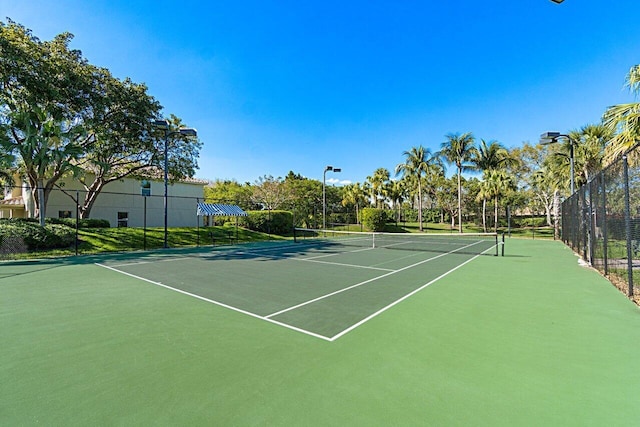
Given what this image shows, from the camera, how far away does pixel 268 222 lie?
90.4 feet

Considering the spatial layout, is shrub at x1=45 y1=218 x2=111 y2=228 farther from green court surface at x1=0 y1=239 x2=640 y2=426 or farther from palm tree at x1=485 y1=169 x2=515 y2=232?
palm tree at x1=485 y1=169 x2=515 y2=232

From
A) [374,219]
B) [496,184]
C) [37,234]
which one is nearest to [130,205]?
[37,234]

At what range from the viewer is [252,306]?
5.52 metres

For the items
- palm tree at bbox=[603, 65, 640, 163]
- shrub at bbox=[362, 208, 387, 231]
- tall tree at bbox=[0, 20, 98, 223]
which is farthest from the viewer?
shrub at bbox=[362, 208, 387, 231]

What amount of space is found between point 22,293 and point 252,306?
5.30 metres

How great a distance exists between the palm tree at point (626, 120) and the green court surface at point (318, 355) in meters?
3.49

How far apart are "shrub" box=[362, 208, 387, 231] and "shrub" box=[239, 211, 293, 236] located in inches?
362

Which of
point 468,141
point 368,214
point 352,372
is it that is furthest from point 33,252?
point 468,141

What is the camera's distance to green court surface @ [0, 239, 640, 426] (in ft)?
8.04

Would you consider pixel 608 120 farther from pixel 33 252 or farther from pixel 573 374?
pixel 33 252

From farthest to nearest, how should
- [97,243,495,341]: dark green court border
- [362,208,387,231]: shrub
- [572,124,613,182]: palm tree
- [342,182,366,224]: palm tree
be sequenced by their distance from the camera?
[342,182,366,224]: palm tree
[362,208,387,231]: shrub
[572,124,613,182]: palm tree
[97,243,495,341]: dark green court border

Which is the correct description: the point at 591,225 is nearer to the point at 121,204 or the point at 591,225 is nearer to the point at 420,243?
the point at 420,243

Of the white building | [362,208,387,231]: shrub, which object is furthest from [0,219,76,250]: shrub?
[362,208,387,231]: shrub

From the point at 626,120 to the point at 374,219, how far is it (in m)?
25.6
